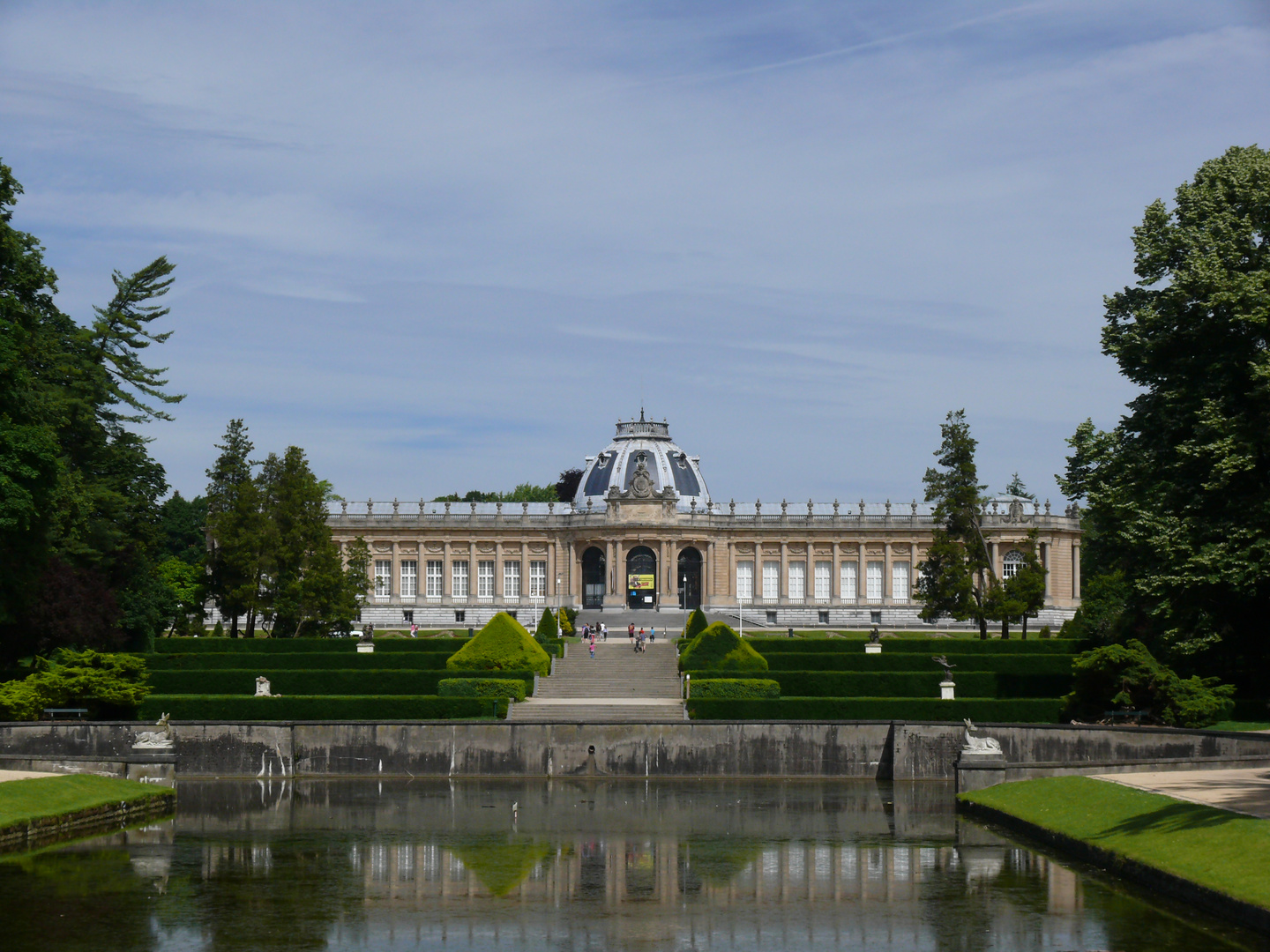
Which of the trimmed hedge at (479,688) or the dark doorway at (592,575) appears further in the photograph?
the dark doorway at (592,575)

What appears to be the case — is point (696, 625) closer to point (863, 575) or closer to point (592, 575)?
point (592, 575)

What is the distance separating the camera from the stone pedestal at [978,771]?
29.8 m

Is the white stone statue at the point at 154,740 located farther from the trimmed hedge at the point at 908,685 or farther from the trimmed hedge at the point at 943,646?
the trimmed hedge at the point at 943,646

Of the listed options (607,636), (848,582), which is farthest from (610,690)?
(848,582)

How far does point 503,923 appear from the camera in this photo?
1752 centimetres

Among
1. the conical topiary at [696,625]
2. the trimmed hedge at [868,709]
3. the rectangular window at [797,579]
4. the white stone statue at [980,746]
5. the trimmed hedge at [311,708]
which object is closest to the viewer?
the white stone statue at [980,746]

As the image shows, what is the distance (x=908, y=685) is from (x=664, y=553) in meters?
52.9

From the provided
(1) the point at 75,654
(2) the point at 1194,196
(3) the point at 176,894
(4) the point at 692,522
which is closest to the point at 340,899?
(3) the point at 176,894

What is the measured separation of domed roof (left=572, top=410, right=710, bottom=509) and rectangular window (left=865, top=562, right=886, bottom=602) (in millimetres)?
11579

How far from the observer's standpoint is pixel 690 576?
319ft

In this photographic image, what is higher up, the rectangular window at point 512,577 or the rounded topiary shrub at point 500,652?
the rectangular window at point 512,577

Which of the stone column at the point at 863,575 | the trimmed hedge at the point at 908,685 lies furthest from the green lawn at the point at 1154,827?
the stone column at the point at 863,575

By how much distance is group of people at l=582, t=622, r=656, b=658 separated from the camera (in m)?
58.5

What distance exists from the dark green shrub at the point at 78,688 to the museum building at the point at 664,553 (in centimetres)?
5515
